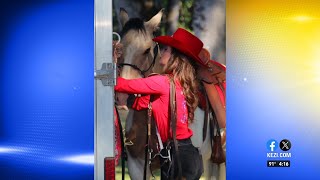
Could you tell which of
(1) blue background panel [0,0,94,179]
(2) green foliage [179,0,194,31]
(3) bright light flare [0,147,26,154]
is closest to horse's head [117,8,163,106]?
(2) green foliage [179,0,194,31]

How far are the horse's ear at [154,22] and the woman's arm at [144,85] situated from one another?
29 cm

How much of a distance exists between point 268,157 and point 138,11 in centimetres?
113

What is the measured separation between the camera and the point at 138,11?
289 cm

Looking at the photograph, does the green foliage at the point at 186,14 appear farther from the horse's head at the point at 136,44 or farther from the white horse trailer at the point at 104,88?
the white horse trailer at the point at 104,88

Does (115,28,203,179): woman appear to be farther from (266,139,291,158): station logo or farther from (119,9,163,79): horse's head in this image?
(266,139,291,158): station logo

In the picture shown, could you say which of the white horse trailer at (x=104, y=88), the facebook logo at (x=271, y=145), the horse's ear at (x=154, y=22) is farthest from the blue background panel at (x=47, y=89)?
the facebook logo at (x=271, y=145)

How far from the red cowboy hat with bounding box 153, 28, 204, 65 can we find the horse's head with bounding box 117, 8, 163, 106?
0.23ft

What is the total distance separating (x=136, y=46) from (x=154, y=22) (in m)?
0.17

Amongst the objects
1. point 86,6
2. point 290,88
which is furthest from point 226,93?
point 86,6

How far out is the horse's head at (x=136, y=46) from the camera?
9.50 feet

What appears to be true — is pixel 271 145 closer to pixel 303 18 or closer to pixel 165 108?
pixel 165 108

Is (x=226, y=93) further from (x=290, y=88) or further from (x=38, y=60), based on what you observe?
(x=38, y=60)

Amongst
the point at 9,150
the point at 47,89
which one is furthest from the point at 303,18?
the point at 9,150

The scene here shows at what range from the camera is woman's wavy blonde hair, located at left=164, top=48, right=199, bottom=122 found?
2.98 meters
